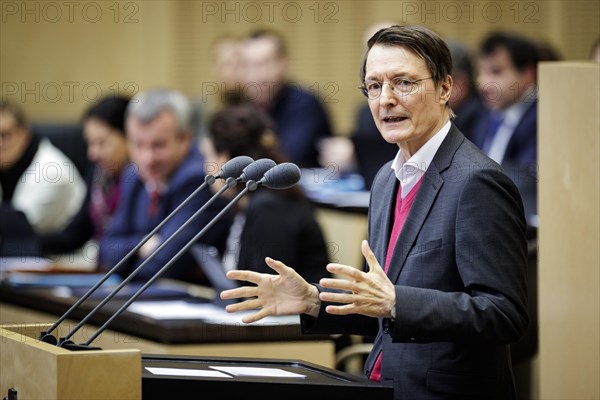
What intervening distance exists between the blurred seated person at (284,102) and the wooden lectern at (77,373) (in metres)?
5.82

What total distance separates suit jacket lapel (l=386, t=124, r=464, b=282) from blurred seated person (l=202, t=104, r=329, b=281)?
1.82 m

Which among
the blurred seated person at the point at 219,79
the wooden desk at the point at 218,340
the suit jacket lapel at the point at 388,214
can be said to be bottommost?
the wooden desk at the point at 218,340

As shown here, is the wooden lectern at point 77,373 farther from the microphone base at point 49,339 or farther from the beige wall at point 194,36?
the beige wall at point 194,36

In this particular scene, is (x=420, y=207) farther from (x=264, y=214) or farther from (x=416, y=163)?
(x=264, y=214)

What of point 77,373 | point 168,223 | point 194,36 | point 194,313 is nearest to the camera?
point 77,373

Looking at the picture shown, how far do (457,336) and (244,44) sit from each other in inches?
252

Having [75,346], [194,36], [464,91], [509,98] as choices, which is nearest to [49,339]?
[75,346]

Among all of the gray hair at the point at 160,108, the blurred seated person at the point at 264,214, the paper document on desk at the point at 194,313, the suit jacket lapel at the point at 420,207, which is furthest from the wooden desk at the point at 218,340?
the suit jacket lapel at the point at 420,207

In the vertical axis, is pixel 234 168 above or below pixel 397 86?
below

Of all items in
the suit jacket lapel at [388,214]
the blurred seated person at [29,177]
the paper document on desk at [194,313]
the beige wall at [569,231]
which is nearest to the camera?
the suit jacket lapel at [388,214]

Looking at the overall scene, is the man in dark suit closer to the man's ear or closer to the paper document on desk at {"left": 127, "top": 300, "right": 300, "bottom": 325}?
the man's ear

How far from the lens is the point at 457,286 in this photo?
2346mm

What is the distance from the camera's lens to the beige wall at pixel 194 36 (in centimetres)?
962

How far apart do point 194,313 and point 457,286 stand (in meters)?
1.89
